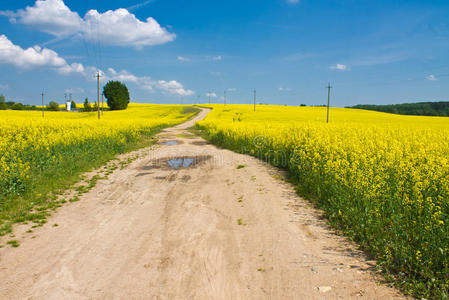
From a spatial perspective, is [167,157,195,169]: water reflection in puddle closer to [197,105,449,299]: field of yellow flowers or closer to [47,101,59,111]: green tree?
[197,105,449,299]: field of yellow flowers

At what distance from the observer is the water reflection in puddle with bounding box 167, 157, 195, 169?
41.2 feet

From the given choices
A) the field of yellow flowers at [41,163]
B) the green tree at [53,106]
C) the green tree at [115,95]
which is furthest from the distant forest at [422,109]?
the green tree at [53,106]

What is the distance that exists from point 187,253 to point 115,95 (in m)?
106

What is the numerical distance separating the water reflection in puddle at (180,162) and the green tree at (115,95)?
95.8 m

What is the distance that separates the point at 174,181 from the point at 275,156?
5.31 m

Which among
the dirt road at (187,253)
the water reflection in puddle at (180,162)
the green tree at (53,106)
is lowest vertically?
the dirt road at (187,253)

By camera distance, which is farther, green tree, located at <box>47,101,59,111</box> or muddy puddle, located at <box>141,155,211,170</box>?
green tree, located at <box>47,101,59,111</box>

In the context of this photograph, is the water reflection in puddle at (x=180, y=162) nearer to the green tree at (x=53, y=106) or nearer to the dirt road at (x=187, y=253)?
the dirt road at (x=187, y=253)

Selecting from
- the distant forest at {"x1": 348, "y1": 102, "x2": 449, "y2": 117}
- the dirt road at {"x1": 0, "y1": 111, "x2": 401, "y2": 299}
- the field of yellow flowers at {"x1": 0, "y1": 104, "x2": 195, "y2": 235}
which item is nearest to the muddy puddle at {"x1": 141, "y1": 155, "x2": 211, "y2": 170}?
the field of yellow flowers at {"x1": 0, "y1": 104, "x2": 195, "y2": 235}

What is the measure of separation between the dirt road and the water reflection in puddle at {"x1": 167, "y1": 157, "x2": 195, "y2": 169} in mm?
4252

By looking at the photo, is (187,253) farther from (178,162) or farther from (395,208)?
(178,162)

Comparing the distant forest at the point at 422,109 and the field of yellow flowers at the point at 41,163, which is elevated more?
the distant forest at the point at 422,109

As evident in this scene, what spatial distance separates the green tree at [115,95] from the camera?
330ft

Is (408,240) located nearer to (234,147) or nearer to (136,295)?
(136,295)
